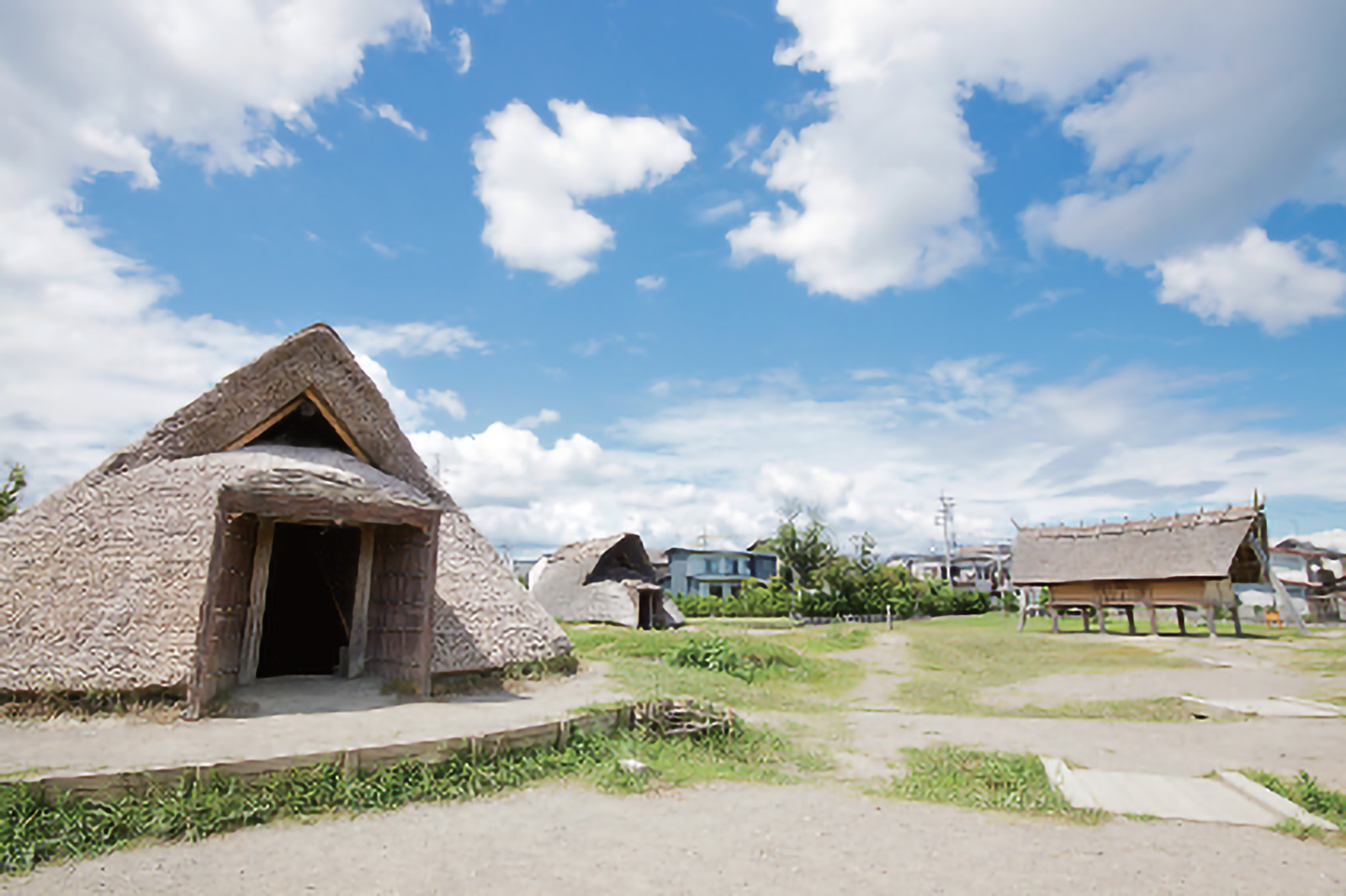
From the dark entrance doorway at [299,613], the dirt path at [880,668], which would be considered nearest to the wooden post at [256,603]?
the dark entrance doorway at [299,613]

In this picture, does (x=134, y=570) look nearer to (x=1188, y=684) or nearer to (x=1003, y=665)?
(x=1188, y=684)

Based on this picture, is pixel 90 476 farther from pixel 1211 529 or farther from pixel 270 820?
pixel 1211 529

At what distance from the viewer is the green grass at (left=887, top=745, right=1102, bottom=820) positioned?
24.0 ft

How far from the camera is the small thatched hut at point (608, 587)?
102 feet

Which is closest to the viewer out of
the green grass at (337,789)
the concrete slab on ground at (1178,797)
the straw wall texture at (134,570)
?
the green grass at (337,789)

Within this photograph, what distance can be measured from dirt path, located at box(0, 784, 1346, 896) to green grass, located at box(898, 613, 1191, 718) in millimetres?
7449

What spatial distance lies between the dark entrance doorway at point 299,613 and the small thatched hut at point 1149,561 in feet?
87.1

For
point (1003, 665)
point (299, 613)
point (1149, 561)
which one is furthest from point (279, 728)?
point (1149, 561)

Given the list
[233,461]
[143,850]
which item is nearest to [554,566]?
[233,461]

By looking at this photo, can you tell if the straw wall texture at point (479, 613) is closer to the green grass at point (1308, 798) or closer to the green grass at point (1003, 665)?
the green grass at point (1003, 665)

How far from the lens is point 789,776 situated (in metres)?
8.59

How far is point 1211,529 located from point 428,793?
2957 centimetres

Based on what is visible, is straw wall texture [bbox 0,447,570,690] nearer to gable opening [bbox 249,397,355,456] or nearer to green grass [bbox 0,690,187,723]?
green grass [bbox 0,690,187,723]

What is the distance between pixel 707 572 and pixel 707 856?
5558 centimetres
